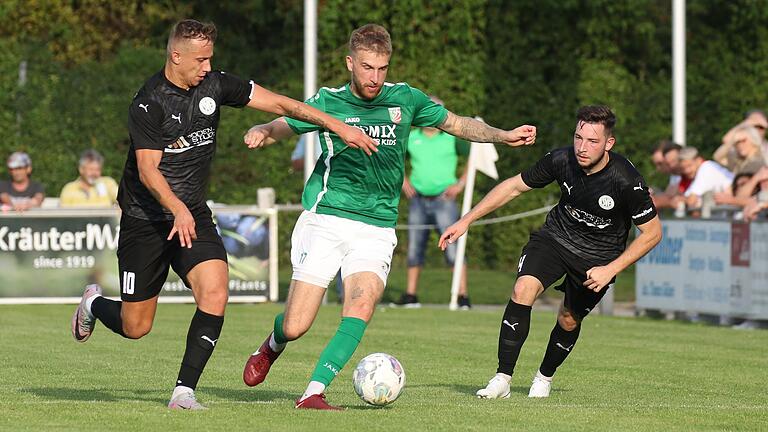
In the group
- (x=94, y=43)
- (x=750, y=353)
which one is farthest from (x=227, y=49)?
(x=750, y=353)

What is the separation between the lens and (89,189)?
2020 cm

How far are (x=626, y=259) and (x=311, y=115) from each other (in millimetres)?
2347

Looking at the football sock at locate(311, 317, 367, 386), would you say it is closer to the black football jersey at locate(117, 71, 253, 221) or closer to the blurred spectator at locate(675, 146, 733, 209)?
the black football jersey at locate(117, 71, 253, 221)

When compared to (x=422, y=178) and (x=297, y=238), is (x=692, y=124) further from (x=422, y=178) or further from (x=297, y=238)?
(x=297, y=238)

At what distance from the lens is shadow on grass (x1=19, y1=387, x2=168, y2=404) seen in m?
10.1

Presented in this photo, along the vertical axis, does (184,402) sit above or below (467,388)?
above

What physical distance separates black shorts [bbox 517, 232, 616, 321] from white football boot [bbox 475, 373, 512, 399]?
0.68 m

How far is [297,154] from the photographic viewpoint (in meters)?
20.5

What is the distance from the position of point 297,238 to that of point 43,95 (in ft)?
51.9

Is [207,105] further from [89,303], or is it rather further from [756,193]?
[756,193]

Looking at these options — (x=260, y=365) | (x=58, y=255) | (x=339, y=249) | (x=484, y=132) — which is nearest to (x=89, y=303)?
(x=260, y=365)

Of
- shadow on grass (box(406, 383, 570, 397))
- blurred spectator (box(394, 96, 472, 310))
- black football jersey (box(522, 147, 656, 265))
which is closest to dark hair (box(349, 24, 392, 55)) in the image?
black football jersey (box(522, 147, 656, 265))

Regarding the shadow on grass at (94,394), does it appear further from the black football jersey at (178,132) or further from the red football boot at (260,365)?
the black football jersey at (178,132)

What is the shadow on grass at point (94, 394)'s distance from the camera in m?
10.1
